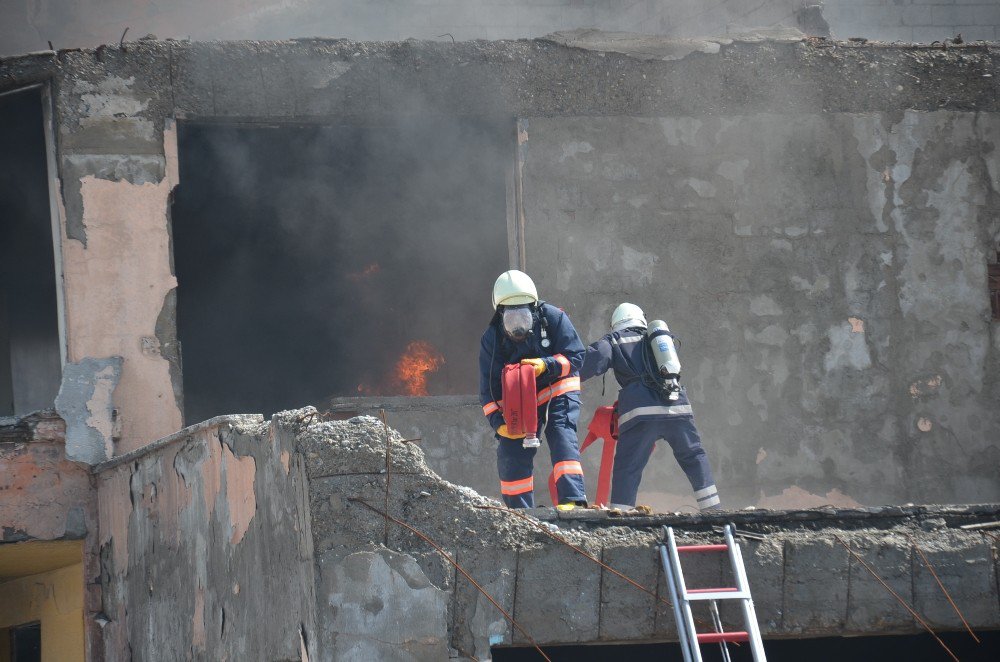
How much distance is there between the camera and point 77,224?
8898 millimetres

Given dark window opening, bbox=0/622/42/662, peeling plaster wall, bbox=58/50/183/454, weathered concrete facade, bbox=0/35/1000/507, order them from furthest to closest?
dark window opening, bbox=0/622/42/662, weathered concrete facade, bbox=0/35/1000/507, peeling plaster wall, bbox=58/50/183/454

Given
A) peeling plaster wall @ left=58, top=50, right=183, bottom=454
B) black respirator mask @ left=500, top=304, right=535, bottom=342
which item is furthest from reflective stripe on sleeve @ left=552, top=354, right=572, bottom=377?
peeling plaster wall @ left=58, top=50, right=183, bottom=454

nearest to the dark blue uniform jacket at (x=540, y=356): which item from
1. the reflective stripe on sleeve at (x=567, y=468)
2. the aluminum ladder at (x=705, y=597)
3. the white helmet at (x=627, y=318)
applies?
the reflective stripe on sleeve at (x=567, y=468)

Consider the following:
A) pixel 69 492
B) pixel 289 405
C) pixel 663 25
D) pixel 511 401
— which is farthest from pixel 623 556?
pixel 663 25

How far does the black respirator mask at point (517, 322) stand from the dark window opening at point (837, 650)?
227 cm

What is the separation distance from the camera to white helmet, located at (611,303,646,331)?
26.3ft

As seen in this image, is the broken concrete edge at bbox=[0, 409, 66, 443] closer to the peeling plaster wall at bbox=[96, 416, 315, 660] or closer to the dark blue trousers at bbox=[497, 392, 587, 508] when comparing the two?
the peeling plaster wall at bbox=[96, 416, 315, 660]

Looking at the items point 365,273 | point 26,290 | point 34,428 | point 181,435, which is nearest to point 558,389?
point 181,435

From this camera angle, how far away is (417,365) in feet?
37.8

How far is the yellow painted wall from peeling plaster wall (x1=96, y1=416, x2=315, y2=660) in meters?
1.39

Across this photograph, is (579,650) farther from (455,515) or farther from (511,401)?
(511,401)

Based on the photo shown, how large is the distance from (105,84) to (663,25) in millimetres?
8245

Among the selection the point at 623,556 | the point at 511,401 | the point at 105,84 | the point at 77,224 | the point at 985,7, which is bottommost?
the point at 623,556

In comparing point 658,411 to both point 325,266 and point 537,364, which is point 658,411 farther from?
point 325,266
